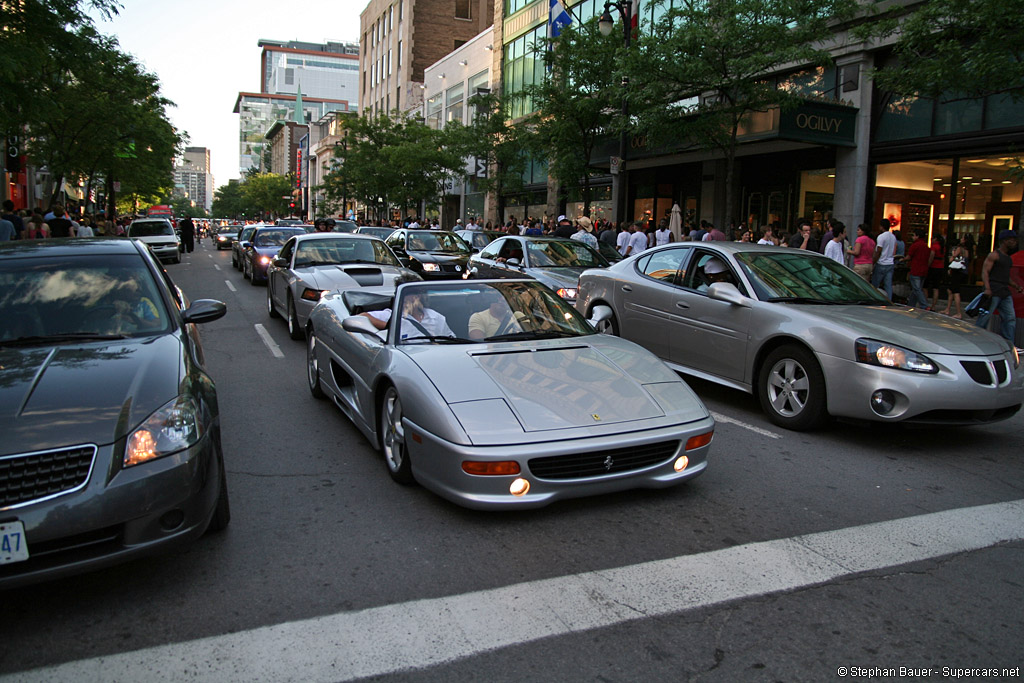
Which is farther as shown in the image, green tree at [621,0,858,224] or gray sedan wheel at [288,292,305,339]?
green tree at [621,0,858,224]

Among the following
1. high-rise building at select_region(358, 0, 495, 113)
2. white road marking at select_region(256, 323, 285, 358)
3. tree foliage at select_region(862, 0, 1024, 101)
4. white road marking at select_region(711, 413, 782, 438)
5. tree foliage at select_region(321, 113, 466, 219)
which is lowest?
white road marking at select_region(711, 413, 782, 438)

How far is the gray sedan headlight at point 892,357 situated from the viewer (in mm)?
5767

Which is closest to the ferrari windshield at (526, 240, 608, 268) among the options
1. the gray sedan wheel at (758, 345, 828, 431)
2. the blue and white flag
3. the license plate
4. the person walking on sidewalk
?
the person walking on sidewalk

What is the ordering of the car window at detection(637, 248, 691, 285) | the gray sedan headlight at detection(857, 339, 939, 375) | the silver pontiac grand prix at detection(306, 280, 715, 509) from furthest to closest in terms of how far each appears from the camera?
1. the car window at detection(637, 248, 691, 285)
2. the gray sedan headlight at detection(857, 339, 939, 375)
3. the silver pontiac grand prix at detection(306, 280, 715, 509)

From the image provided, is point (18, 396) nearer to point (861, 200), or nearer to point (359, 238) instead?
point (359, 238)

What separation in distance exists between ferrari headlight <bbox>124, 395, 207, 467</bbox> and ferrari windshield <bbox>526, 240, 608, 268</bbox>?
30.4ft

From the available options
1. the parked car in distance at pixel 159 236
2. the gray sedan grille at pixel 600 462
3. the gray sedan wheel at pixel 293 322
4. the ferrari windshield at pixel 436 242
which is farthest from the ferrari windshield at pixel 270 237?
the gray sedan grille at pixel 600 462

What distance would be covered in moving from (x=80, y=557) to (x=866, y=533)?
3988 millimetres

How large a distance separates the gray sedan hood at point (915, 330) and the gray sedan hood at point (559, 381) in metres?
2.06

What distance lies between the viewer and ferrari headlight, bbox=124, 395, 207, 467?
3.34 metres

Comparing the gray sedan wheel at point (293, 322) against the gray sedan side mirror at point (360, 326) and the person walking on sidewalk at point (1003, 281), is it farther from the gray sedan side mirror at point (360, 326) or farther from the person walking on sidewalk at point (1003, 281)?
the person walking on sidewalk at point (1003, 281)

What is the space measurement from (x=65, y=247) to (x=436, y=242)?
13446mm

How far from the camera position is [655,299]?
8.17 metres

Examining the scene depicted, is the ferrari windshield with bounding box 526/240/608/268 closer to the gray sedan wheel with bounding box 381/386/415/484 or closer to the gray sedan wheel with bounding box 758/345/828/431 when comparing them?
the gray sedan wheel with bounding box 758/345/828/431
